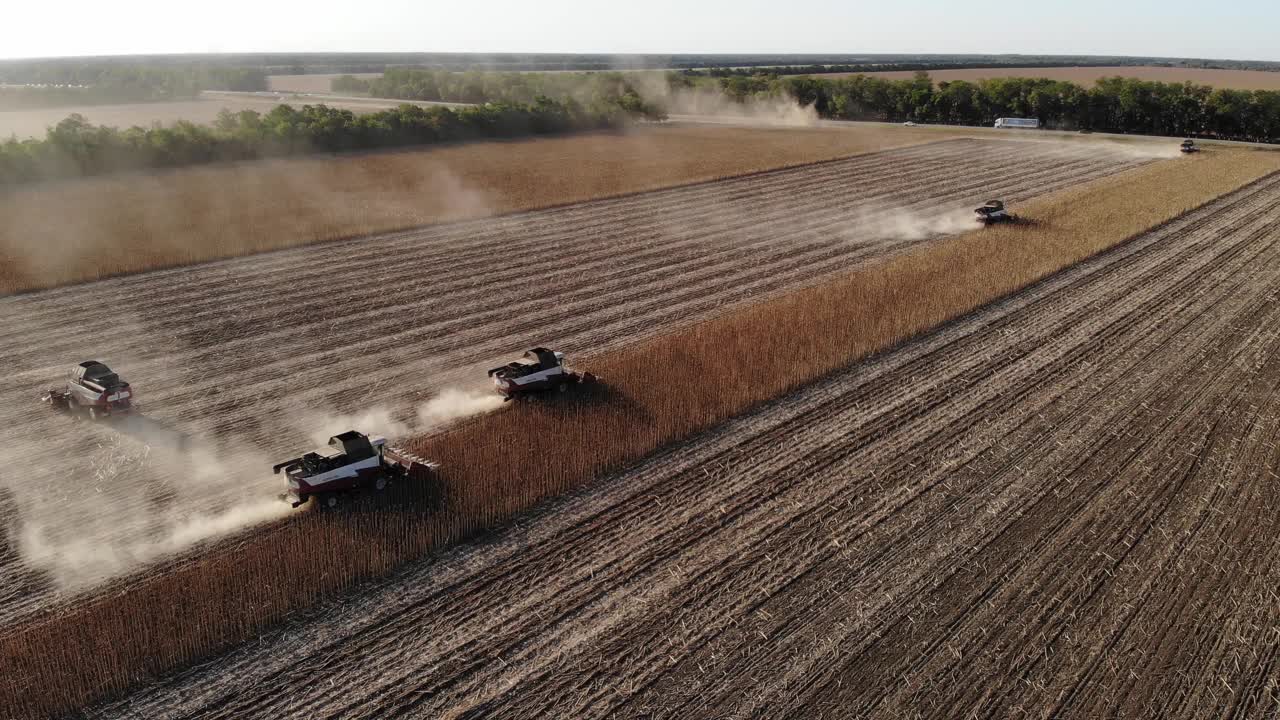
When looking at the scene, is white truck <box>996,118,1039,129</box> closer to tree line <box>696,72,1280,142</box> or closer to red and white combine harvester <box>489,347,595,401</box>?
tree line <box>696,72,1280,142</box>

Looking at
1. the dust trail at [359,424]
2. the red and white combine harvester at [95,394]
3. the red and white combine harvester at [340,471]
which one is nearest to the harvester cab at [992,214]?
the dust trail at [359,424]

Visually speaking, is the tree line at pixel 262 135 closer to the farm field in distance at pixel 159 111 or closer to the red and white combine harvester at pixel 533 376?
the farm field in distance at pixel 159 111

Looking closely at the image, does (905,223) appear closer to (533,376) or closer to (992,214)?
(992,214)

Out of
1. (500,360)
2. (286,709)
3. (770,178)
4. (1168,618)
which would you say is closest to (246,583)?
(286,709)

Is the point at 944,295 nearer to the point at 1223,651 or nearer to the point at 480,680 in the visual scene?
the point at 1223,651

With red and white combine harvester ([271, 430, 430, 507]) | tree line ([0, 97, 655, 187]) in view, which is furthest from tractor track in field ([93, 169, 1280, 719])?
tree line ([0, 97, 655, 187])
